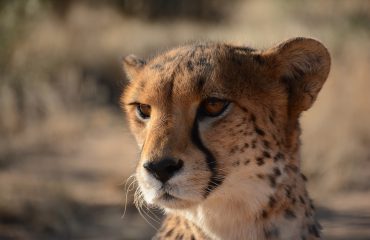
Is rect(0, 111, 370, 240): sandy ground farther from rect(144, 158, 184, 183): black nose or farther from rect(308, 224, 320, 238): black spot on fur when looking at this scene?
rect(144, 158, 184, 183): black nose

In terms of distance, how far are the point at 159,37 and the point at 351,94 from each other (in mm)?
3651

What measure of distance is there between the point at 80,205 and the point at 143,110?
368 centimetres

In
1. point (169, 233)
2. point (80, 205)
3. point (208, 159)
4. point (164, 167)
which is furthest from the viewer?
point (80, 205)

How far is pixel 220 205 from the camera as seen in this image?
310cm

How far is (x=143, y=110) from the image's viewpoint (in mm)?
3180

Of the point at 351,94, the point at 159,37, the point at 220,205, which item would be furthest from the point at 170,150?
the point at 159,37

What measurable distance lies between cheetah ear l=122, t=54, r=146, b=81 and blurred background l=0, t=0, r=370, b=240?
2.66 feet

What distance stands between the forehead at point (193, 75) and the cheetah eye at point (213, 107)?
19 millimetres

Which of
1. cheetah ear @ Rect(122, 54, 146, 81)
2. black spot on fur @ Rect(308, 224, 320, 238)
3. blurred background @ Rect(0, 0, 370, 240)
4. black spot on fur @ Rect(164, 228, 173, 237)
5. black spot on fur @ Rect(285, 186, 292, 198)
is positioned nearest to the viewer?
black spot on fur @ Rect(285, 186, 292, 198)

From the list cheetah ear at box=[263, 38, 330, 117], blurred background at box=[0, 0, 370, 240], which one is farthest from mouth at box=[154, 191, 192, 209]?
blurred background at box=[0, 0, 370, 240]

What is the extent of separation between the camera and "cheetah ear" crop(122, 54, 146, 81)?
11.4 feet

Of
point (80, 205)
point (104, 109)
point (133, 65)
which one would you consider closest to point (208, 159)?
point (133, 65)

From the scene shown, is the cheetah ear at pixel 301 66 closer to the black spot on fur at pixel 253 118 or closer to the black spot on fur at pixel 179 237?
the black spot on fur at pixel 253 118

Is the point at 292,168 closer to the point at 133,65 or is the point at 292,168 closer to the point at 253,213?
the point at 253,213
